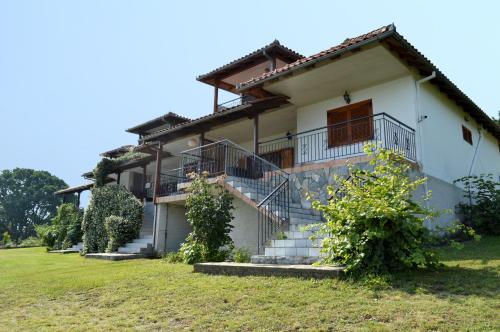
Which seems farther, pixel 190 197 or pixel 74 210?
pixel 74 210

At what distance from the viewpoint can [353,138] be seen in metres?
12.0

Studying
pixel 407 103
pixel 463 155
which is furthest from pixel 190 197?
pixel 463 155

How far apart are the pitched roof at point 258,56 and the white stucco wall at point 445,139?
19.6ft

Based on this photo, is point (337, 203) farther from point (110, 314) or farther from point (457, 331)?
point (110, 314)

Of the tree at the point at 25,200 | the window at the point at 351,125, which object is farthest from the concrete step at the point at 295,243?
the tree at the point at 25,200

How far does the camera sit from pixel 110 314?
5672 mm

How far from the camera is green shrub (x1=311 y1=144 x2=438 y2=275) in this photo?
563 centimetres

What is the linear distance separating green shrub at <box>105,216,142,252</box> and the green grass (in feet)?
23.6

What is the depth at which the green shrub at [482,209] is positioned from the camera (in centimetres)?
1109

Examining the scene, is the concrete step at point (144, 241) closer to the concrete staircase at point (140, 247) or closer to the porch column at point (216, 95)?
the concrete staircase at point (140, 247)

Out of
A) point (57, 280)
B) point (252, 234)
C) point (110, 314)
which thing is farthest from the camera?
point (252, 234)

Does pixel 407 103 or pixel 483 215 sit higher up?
pixel 407 103

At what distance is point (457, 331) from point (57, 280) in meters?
7.83

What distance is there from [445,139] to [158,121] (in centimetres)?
1561
